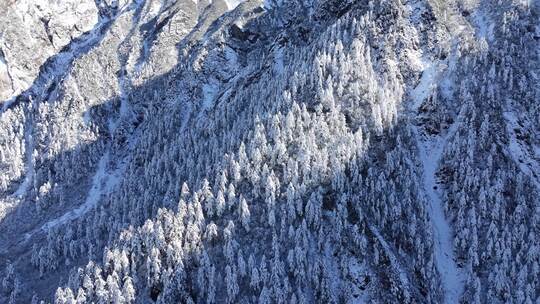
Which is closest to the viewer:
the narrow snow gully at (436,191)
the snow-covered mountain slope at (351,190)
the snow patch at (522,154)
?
the snow-covered mountain slope at (351,190)

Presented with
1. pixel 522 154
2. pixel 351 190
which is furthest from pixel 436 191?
pixel 522 154

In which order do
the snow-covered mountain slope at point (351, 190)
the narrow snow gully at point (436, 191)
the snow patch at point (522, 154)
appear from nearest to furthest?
the snow-covered mountain slope at point (351, 190), the narrow snow gully at point (436, 191), the snow patch at point (522, 154)

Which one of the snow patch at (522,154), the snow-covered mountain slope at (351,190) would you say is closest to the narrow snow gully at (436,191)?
the snow-covered mountain slope at (351,190)

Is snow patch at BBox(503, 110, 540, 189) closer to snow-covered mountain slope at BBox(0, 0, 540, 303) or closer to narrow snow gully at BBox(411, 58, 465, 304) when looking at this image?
snow-covered mountain slope at BBox(0, 0, 540, 303)

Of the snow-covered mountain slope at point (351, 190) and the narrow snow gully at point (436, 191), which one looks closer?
the snow-covered mountain slope at point (351, 190)

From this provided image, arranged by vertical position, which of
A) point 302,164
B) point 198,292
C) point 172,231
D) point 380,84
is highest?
point 380,84

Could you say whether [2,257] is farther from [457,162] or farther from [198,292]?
[457,162]

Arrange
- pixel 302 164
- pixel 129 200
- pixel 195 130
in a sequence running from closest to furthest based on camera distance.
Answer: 1. pixel 302 164
2. pixel 129 200
3. pixel 195 130

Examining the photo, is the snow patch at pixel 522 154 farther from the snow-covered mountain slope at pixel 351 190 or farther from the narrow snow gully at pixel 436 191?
the narrow snow gully at pixel 436 191

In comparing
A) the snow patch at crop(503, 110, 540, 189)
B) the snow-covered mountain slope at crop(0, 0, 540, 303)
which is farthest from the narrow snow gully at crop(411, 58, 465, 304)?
the snow patch at crop(503, 110, 540, 189)

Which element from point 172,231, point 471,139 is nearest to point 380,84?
point 471,139
